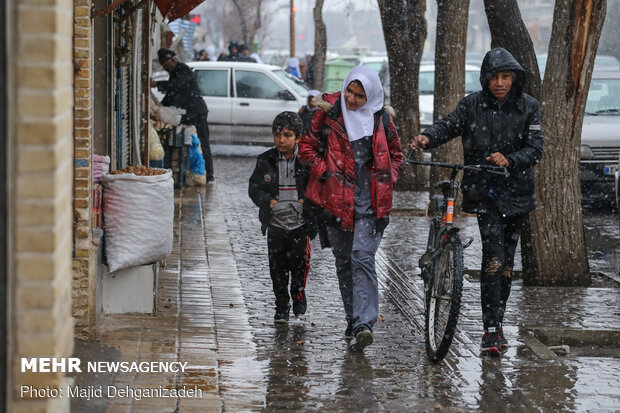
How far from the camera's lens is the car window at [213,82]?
20703 mm

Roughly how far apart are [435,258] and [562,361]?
97cm

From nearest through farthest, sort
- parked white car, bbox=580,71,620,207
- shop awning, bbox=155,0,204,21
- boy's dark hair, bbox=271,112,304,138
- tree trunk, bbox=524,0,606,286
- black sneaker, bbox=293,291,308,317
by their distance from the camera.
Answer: boy's dark hair, bbox=271,112,304,138 < black sneaker, bbox=293,291,308,317 < tree trunk, bbox=524,0,606,286 < shop awning, bbox=155,0,204,21 < parked white car, bbox=580,71,620,207

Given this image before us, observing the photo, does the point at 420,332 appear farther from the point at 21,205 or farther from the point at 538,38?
the point at 538,38

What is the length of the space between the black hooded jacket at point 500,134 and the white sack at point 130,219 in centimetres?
184

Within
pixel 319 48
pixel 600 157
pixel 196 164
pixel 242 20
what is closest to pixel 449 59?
pixel 600 157

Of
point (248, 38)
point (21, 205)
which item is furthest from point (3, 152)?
point (248, 38)

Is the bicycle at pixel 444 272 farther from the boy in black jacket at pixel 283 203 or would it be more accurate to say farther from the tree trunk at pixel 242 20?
the tree trunk at pixel 242 20

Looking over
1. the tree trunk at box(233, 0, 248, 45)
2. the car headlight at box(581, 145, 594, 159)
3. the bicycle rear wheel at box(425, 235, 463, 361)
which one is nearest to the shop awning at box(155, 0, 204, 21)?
the bicycle rear wheel at box(425, 235, 463, 361)

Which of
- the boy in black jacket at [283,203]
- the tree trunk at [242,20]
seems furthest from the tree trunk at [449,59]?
the tree trunk at [242,20]

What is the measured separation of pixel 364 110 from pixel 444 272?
1.09 m

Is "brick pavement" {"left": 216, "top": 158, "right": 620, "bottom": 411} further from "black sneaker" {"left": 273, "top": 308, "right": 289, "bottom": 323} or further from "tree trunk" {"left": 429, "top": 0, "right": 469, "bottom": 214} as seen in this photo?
"tree trunk" {"left": 429, "top": 0, "right": 469, "bottom": 214}

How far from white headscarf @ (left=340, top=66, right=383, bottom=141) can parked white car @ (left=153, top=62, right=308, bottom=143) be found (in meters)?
13.8

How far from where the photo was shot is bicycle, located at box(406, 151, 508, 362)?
623cm

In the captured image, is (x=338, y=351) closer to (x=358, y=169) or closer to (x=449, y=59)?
(x=358, y=169)
